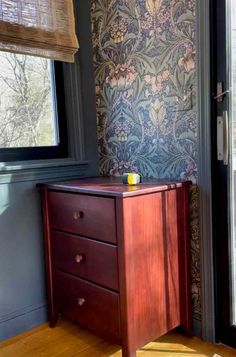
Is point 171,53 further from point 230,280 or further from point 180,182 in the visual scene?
point 230,280

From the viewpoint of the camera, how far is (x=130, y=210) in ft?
4.87

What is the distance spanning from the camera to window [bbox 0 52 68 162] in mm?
1902

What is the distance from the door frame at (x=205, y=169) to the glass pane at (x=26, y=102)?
90 cm

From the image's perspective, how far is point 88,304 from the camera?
1.71m

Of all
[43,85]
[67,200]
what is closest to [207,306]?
[67,200]

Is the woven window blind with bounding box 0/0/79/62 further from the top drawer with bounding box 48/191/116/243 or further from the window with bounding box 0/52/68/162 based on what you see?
the top drawer with bounding box 48/191/116/243

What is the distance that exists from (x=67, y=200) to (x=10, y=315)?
2.32 feet

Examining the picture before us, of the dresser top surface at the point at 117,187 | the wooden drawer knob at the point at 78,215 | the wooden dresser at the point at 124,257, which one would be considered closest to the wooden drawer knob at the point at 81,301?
the wooden dresser at the point at 124,257

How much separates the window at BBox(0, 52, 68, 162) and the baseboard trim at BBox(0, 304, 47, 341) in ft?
2.77

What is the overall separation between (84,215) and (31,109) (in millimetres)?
739

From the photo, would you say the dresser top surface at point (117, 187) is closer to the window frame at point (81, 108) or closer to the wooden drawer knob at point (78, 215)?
the wooden drawer knob at point (78, 215)

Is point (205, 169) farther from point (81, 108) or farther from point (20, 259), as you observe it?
point (20, 259)

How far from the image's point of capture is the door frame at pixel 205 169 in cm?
161

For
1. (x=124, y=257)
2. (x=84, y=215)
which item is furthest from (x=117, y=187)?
(x=124, y=257)
